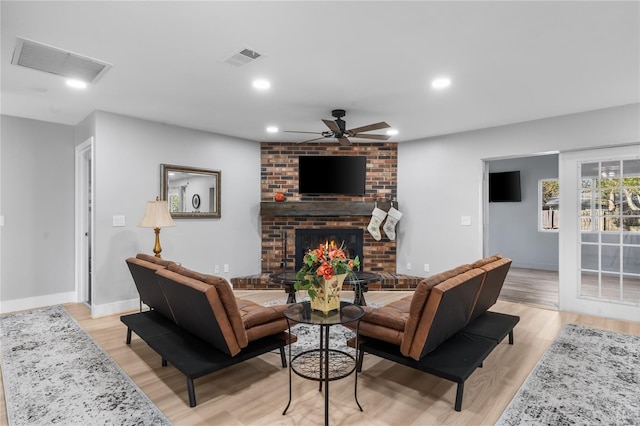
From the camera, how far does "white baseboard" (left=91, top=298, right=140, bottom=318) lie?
3.93 meters

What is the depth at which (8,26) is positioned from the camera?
2.18 metres

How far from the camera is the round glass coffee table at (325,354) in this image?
2.02m

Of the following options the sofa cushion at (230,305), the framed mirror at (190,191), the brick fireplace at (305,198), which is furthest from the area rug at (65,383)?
the brick fireplace at (305,198)

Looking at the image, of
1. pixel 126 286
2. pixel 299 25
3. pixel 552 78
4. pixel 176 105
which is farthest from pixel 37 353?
pixel 552 78

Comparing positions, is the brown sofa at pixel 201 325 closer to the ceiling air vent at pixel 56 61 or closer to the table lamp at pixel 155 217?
the table lamp at pixel 155 217

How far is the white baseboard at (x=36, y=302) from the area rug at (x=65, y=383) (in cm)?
79

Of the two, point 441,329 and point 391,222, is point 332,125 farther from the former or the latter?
point 391,222

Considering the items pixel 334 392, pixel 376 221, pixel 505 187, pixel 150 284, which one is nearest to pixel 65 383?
pixel 150 284

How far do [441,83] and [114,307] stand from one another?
436 cm

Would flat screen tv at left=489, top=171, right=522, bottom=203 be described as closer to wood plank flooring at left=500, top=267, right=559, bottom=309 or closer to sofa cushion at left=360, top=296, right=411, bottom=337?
wood plank flooring at left=500, top=267, right=559, bottom=309

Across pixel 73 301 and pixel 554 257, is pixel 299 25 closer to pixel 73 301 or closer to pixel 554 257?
pixel 73 301

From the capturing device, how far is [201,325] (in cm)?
231

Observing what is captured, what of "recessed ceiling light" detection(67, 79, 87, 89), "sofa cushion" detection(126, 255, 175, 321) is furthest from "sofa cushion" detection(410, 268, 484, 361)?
"recessed ceiling light" detection(67, 79, 87, 89)

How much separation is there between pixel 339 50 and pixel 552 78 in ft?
6.44
